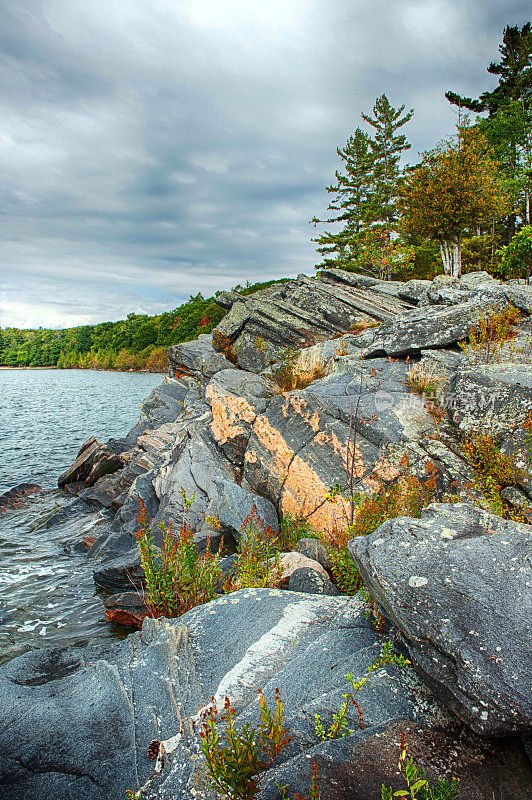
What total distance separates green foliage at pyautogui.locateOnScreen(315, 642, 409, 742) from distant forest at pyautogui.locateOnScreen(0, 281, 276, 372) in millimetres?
75719

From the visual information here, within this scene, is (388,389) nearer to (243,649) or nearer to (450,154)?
(243,649)

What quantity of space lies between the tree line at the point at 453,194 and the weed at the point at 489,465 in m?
19.8

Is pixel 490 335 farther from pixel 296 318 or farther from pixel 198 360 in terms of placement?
pixel 198 360

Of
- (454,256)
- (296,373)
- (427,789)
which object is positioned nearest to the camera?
(427,789)

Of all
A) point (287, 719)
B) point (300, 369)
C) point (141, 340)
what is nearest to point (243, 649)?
point (287, 719)

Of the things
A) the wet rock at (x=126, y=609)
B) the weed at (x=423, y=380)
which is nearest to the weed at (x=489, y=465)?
the weed at (x=423, y=380)

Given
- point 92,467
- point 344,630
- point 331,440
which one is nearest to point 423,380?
point 331,440

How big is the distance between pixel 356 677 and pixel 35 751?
9.81 ft

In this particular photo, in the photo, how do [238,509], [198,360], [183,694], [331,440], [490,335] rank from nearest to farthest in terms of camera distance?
[183,694] < [238,509] < [331,440] < [490,335] < [198,360]

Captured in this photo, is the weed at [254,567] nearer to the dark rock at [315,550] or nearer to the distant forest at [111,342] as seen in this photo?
the dark rock at [315,550]

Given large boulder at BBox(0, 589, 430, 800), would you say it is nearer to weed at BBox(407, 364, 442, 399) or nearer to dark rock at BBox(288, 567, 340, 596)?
dark rock at BBox(288, 567, 340, 596)

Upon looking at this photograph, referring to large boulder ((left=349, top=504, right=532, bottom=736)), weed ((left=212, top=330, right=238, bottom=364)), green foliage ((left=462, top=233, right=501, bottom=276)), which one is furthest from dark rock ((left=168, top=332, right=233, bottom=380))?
green foliage ((left=462, top=233, right=501, bottom=276))

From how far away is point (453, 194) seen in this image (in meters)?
25.3

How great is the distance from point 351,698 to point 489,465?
5.01 meters
